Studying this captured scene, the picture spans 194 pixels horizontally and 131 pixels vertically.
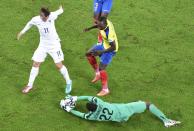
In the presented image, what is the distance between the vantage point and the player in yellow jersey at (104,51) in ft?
40.3

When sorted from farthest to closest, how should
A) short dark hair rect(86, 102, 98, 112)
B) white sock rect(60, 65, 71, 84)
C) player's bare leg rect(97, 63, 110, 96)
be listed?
player's bare leg rect(97, 63, 110, 96) → white sock rect(60, 65, 71, 84) → short dark hair rect(86, 102, 98, 112)

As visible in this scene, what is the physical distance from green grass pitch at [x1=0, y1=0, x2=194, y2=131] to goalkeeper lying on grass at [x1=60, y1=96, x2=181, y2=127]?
0.23 metres

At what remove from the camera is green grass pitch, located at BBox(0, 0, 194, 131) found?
39.7 ft

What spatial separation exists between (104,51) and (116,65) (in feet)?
7.87

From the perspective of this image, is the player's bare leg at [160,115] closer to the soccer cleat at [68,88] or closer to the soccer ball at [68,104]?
the soccer ball at [68,104]

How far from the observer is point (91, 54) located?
13094 millimetres

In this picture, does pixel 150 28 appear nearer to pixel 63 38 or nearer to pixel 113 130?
pixel 63 38

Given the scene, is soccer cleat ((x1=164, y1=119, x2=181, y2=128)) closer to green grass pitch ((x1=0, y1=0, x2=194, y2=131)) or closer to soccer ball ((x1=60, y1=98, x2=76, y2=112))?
green grass pitch ((x1=0, y1=0, x2=194, y2=131))

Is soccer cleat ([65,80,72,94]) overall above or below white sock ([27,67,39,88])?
below

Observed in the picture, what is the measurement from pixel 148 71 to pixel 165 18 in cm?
390

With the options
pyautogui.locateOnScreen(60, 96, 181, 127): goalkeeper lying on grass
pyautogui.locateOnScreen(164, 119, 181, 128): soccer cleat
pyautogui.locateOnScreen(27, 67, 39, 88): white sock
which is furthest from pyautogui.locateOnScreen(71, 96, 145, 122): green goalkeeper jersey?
pyautogui.locateOnScreen(27, 67, 39, 88): white sock

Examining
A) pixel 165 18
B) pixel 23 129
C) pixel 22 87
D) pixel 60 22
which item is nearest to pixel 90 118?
pixel 23 129

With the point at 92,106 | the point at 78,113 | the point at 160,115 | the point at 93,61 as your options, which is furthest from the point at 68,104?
the point at 160,115

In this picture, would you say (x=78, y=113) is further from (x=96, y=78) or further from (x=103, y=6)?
(x=103, y=6)
